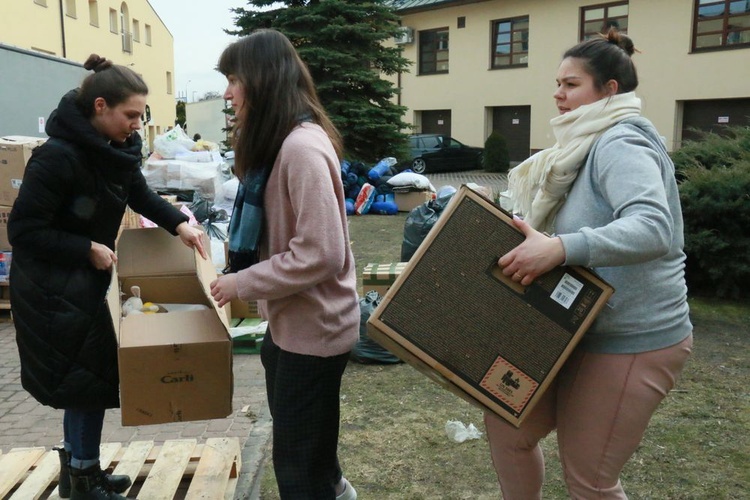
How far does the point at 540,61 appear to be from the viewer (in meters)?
24.7

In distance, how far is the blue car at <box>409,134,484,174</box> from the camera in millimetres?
23938

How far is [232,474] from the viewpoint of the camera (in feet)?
10.5

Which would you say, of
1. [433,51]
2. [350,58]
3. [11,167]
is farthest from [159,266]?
[433,51]

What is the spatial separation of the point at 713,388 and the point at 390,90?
522 inches

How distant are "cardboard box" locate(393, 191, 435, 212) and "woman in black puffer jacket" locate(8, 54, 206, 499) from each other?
10.4 m

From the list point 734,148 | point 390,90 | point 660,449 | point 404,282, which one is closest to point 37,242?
point 404,282

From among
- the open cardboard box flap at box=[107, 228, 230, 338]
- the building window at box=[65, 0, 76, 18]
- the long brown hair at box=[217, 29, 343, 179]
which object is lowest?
the open cardboard box flap at box=[107, 228, 230, 338]

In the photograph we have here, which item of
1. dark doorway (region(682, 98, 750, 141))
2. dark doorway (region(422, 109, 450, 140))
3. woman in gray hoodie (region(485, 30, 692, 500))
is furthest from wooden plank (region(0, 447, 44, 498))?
dark doorway (region(422, 109, 450, 140))

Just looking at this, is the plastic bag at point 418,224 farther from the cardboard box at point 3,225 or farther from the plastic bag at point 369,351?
the cardboard box at point 3,225

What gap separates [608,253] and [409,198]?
11.3 meters

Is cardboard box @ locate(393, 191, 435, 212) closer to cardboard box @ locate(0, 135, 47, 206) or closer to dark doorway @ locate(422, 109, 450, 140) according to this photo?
cardboard box @ locate(0, 135, 47, 206)

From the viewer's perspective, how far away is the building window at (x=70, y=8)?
23.8m

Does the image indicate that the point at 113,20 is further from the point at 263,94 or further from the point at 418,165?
the point at 263,94

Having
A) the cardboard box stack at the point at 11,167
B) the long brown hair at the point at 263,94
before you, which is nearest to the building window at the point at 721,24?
the cardboard box stack at the point at 11,167
